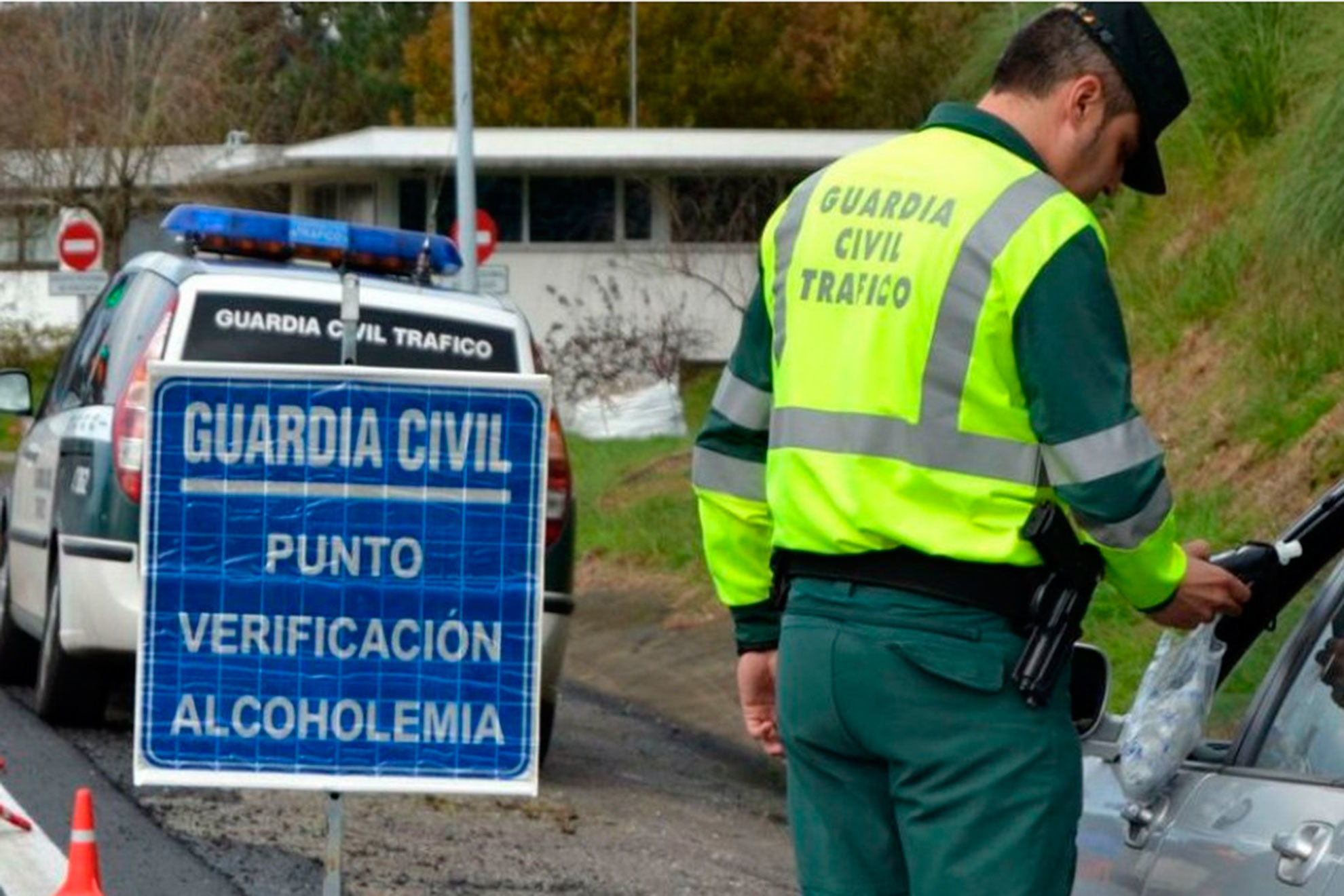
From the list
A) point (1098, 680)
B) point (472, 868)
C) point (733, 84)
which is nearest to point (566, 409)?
point (733, 84)

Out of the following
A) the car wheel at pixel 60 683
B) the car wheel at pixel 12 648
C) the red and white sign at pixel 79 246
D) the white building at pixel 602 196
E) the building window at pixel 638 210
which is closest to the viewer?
the car wheel at pixel 60 683

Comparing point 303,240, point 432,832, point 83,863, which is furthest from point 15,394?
point 83,863

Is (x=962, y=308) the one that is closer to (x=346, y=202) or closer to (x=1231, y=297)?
(x=1231, y=297)

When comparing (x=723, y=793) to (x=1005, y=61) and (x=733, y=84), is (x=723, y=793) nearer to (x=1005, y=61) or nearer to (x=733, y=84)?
(x=1005, y=61)

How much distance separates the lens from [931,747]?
12.9 feet

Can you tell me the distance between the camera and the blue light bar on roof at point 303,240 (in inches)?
412

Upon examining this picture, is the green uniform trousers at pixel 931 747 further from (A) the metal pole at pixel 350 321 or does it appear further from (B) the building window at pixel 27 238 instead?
(B) the building window at pixel 27 238

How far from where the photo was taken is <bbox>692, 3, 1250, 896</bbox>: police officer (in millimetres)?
3887

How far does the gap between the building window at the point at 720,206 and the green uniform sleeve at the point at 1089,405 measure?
34.7m

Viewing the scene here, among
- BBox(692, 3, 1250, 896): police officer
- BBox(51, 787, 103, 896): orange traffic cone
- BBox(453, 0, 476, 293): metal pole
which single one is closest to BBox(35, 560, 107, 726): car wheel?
BBox(51, 787, 103, 896): orange traffic cone

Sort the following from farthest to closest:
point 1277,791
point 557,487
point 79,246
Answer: point 79,246, point 557,487, point 1277,791

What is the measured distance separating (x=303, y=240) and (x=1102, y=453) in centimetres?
704

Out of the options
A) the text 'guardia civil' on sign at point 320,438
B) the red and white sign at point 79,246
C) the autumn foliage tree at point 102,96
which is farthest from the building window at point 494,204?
the text 'guardia civil' on sign at point 320,438

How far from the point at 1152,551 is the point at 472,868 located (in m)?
4.38
